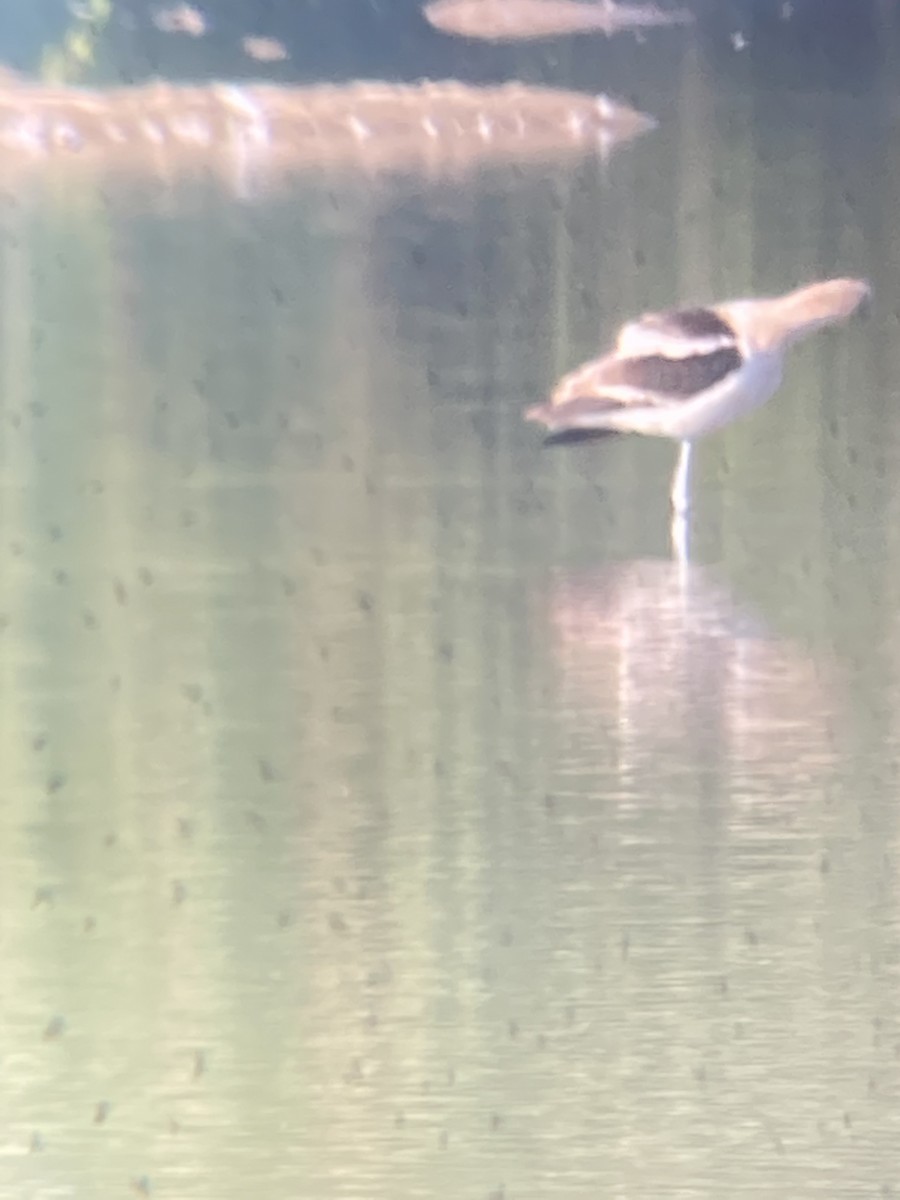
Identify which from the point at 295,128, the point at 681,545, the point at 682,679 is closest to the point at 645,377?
the point at 681,545

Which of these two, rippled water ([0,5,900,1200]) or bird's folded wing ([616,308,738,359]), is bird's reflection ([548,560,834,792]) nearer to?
rippled water ([0,5,900,1200])

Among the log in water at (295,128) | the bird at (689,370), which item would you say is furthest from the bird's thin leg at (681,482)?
the log in water at (295,128)

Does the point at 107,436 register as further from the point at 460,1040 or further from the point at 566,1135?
the point at 566,1135

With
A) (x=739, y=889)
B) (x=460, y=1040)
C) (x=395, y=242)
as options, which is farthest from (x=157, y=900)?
(x=395, y=242)

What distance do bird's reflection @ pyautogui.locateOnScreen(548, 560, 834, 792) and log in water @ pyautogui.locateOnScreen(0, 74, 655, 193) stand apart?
423mm

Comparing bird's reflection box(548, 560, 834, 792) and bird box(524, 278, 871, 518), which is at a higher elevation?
bird box(524, 278, 871, 518)

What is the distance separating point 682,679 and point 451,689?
0.22 metres

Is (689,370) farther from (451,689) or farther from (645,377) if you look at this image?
(451,689)

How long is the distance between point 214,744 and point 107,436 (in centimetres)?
31

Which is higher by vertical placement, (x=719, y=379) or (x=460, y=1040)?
(x=719, y=379)

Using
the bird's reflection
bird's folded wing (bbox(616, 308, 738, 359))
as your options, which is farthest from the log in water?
the bird's reflection

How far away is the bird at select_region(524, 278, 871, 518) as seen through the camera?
1.25 m


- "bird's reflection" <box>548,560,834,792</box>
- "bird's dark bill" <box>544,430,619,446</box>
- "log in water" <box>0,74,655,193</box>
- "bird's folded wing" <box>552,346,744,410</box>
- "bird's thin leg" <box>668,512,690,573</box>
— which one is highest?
"log in water" <box>0,74,655,193</box>

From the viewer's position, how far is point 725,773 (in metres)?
1.21
